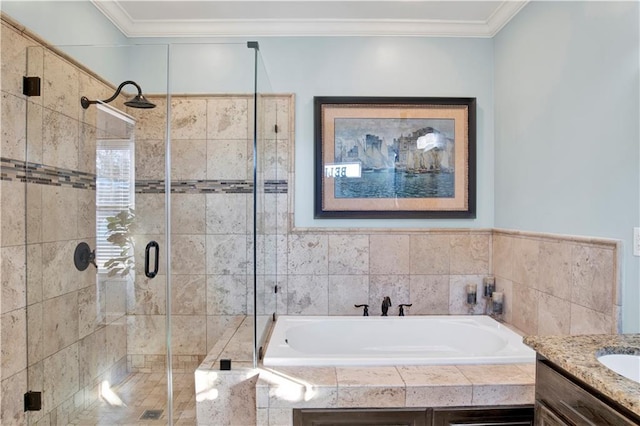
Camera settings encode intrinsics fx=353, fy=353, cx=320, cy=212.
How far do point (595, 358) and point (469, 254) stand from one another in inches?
62.0

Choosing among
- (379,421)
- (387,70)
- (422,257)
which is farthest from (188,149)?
(379,421)

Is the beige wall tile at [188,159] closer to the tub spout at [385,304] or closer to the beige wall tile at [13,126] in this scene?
the beige wall tile at [13,126]

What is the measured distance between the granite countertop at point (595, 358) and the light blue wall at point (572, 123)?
36 centimetres

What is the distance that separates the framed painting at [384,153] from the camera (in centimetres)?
270

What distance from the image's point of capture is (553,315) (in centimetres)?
204

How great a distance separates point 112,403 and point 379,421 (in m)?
1.72

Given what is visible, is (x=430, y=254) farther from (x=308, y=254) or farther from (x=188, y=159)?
(x=188, y=159)

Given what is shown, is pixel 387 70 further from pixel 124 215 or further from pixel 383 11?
pixel 124 215

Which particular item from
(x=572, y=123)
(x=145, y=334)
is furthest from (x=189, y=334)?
(x=572, y=123)

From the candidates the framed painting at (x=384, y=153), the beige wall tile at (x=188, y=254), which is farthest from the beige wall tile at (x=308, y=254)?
the beige wall tile at (x=188, y=254)

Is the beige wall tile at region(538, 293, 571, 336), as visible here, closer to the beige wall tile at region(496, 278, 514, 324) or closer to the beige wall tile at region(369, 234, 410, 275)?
the beige wall tile at region(496, 278, 514, 324)

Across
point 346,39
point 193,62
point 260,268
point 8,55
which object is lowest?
point 260,268

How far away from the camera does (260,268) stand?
2.28 meters

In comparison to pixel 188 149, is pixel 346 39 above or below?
above
